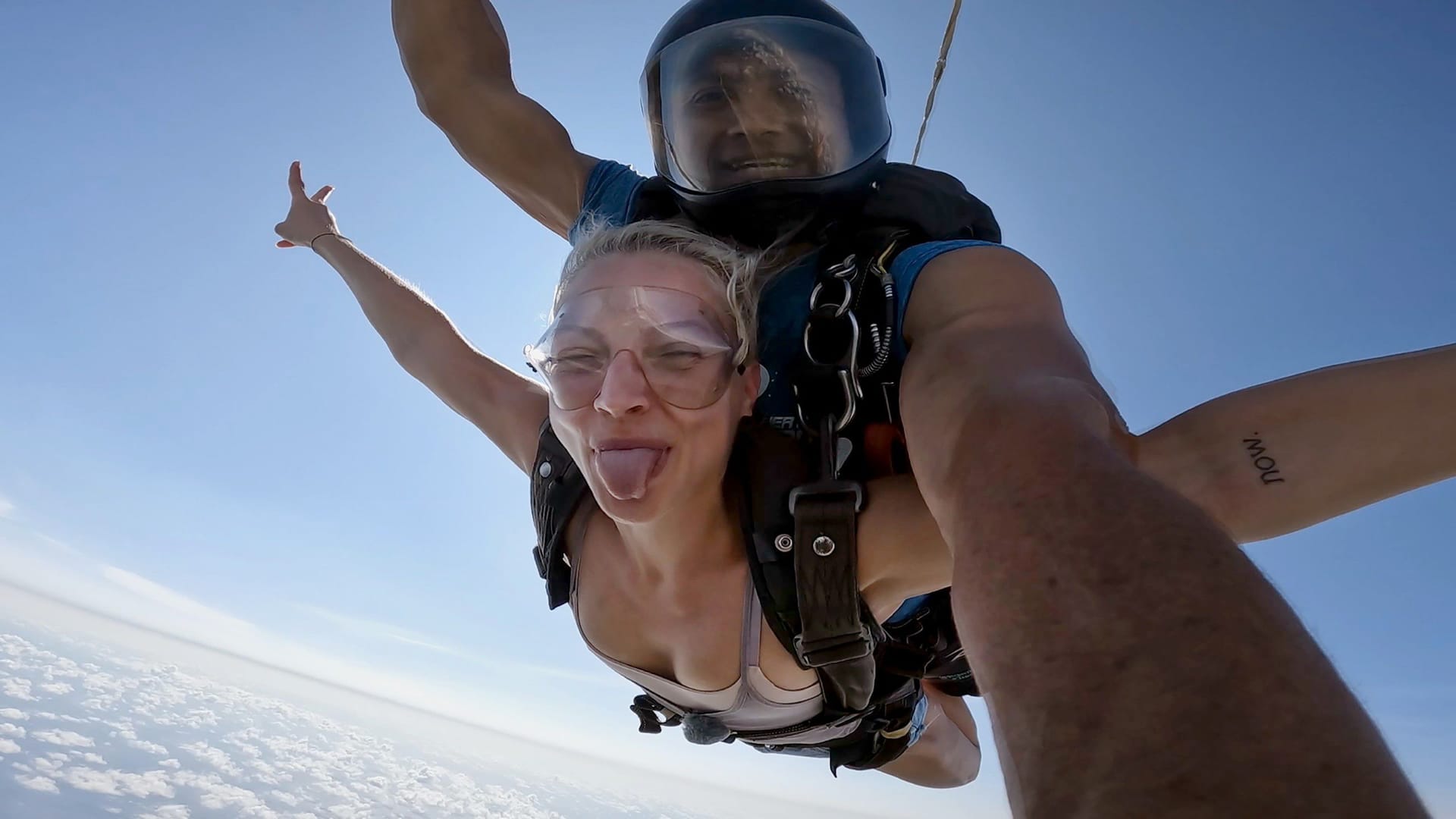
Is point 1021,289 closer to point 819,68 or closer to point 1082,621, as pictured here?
point 1082,621

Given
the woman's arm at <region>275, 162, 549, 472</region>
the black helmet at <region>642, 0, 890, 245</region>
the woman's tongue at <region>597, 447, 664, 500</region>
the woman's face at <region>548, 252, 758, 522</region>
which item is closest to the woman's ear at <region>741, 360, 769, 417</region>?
the woman's face at <region>548, 252, 758, 522</region>

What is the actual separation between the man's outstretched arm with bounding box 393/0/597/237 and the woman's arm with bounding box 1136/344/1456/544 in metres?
1.90

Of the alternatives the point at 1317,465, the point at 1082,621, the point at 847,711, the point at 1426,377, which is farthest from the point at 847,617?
the point at 1426,377

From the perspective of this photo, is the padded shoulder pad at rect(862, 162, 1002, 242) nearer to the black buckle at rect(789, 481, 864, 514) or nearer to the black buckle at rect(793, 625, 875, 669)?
the black buckle at rect(789, 481, 864, 514)

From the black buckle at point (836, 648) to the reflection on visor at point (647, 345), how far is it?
55cm

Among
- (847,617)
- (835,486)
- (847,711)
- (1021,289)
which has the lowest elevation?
(847,711)

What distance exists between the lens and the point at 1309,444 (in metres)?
1.14

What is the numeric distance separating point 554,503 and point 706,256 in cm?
74

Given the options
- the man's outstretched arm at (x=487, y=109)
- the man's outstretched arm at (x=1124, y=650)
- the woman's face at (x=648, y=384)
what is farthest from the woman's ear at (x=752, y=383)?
the man's outstretched arm at (x=487, y=109)

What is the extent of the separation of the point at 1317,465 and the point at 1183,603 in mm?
889

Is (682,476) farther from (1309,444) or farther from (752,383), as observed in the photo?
(1309,444)

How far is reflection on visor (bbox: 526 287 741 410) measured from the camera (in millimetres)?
1557

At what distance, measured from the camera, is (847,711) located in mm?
1900

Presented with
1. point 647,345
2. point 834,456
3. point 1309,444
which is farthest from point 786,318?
point 1309,444
